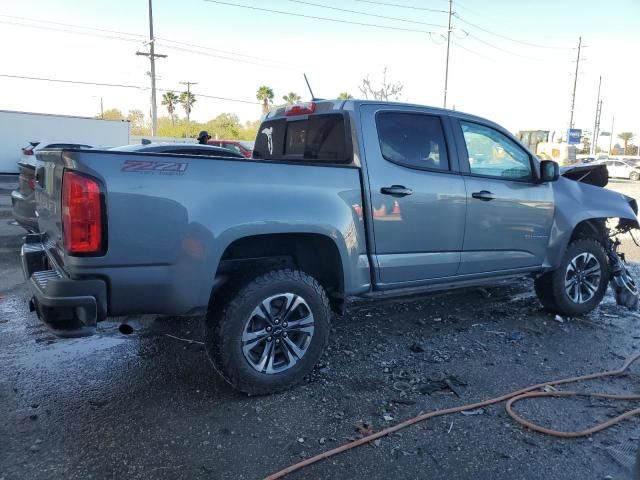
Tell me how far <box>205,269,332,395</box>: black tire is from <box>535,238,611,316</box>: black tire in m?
2.81

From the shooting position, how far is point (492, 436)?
312 cm

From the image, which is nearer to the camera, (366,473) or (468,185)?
(366,473)

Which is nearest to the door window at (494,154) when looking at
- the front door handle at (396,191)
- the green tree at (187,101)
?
the front door handle at (396,191)

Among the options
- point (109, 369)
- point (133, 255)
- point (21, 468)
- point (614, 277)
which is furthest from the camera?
point (614, 277)

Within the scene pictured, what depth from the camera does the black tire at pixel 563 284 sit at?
17.2 feet

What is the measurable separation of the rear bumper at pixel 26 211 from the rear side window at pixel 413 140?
4.41 m

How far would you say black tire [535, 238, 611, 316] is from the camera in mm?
5254

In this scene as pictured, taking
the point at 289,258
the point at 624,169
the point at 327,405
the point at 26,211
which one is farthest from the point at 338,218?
the point at 624,169

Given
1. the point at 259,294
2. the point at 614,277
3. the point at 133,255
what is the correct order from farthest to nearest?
1. the point at 614,277
2. the point at 259,294
3. the point at 133,255

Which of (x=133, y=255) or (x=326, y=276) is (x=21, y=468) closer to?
(x=133, y=255)

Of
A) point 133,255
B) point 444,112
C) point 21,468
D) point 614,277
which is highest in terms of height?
point 444,112

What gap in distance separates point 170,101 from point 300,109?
213 ft

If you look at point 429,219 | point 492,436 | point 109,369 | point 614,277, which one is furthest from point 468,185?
point 109,369

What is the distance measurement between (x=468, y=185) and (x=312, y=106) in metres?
1.48
